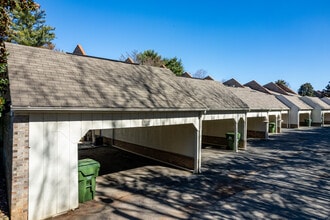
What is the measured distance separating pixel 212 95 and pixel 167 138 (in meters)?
4.51

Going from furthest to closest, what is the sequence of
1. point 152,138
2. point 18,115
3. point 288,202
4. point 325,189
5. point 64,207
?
point 152,138
point 325,189
point 288,202
point 64,207
point 18,115

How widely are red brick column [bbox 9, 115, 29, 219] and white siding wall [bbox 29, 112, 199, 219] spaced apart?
0.10m

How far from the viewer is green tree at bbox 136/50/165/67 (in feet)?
119

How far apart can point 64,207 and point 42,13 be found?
32.5m

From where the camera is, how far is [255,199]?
284 inches

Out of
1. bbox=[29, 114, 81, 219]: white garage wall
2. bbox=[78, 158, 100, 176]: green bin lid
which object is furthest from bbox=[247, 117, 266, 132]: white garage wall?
bbox=[29, 114, 81, 219]: white garage wall

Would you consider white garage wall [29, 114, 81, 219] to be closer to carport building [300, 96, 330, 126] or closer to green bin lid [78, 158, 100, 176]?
green bin lid [78, 158, 100, 176]

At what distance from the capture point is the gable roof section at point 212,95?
1232cm

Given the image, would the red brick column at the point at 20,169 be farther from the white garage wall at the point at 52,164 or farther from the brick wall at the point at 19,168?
the white garage wall at the point at 52,164

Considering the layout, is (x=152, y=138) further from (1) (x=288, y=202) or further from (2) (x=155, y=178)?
(1) (x=288, y=202)

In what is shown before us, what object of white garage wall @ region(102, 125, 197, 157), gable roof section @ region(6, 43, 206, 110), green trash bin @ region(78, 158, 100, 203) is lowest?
green trash bin @ region(78, 158, 100, 203)

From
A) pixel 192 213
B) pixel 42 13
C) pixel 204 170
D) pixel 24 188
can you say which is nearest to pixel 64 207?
pixel 24 188

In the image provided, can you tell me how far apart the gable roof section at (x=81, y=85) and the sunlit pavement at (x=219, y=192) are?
2908 millimetres

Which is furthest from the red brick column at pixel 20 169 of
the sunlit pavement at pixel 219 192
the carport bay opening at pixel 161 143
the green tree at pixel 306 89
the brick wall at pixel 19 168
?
the green tree at pixel 306 89
